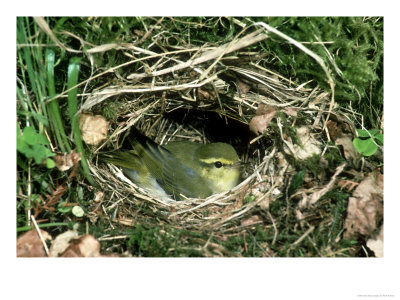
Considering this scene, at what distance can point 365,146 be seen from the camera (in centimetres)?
259

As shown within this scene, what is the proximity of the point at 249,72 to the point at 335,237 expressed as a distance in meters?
1.41

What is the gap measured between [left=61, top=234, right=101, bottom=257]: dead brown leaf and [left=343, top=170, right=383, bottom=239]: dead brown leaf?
1604 millimetres

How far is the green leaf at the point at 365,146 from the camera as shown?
255 centimetres

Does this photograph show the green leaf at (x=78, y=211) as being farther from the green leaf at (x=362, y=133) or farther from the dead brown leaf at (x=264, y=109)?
the green leaf at (x=362, y=133)

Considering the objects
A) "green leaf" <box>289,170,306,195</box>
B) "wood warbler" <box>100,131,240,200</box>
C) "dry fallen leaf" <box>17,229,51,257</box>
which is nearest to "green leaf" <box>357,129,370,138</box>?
"green leaf" <box>289,170,306,195</box>

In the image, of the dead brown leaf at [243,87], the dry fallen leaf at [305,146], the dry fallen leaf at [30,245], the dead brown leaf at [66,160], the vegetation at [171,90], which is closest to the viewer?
the dry fallen leaf at [30,245]

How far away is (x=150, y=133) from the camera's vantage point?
152 inches

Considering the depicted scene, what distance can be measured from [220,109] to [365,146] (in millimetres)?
1313

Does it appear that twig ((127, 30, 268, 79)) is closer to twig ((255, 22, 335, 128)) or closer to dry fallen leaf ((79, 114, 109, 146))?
twig ((255, 22, 335, 128))

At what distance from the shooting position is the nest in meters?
2.71

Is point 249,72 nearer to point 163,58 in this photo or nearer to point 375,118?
point 163,58

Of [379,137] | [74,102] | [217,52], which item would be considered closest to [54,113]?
[74,102]

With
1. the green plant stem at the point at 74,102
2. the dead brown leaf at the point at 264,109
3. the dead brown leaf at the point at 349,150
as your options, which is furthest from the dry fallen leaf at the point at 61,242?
the dead brown leaf at the point at 349,150
